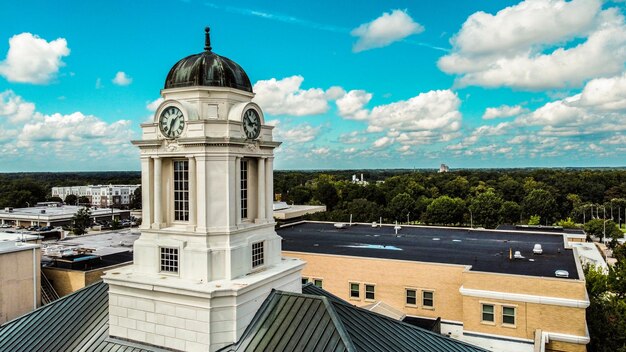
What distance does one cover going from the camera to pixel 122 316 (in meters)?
17.6

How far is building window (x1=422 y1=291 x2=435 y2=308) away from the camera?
125 ft

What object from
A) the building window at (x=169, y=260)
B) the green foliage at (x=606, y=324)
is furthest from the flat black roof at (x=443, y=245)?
the building window at (x=169, y=260)

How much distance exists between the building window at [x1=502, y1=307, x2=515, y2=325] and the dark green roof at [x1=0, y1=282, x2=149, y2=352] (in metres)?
25.5

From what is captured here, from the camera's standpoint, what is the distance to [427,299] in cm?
3841

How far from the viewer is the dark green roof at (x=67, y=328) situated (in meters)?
18.1

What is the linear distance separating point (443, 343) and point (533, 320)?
59.8 feet

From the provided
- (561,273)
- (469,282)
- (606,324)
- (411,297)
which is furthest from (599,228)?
(469,282)

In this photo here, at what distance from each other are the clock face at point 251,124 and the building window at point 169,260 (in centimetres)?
506

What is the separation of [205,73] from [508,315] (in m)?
27.0

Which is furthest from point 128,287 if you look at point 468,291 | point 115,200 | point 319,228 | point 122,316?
point 115,200

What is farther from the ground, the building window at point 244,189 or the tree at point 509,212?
the building window at point 244,189

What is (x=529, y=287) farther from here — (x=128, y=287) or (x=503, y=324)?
(x=128, y=287)

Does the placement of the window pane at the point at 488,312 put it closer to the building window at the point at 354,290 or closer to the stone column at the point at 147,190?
the building window at the point at 354,290

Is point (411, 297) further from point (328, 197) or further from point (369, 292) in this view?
point (328, 197)
